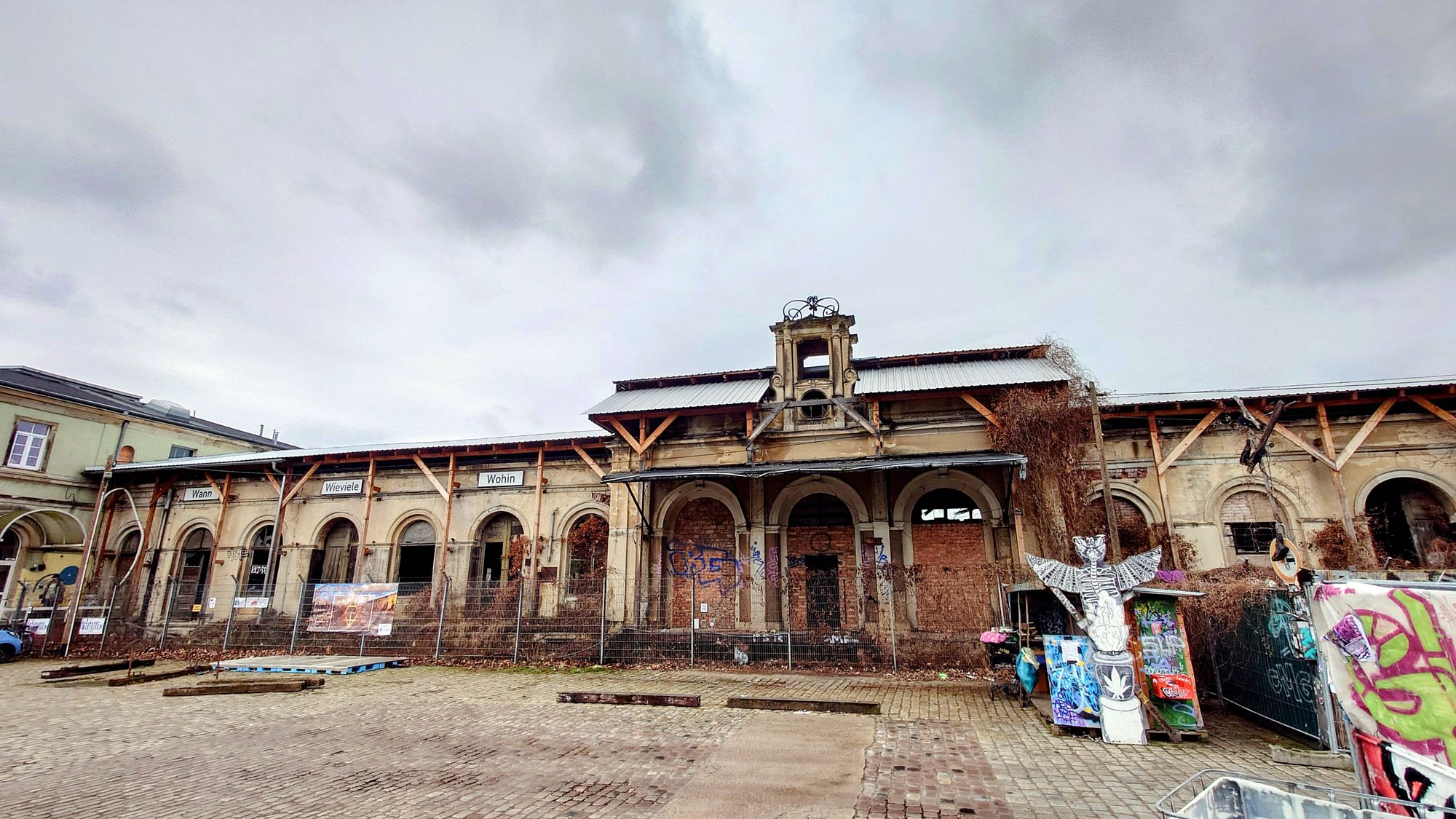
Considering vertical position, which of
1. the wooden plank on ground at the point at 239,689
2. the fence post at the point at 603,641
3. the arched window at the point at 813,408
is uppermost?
the arched window at the point at 813,408

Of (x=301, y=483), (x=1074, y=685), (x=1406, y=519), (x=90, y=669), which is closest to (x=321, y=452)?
(x=301, y=483)

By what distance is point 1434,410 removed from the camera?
549 inches

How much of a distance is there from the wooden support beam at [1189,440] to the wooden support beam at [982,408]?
13.4ft

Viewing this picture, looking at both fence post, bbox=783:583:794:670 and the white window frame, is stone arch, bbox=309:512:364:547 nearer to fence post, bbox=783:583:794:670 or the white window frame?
the white window frame

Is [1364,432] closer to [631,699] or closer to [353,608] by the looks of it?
[631,699]

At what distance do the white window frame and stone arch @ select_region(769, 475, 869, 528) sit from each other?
89.7 feet

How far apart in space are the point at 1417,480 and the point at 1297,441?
2495 millimetres

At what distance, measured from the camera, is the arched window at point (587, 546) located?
19.0 meters

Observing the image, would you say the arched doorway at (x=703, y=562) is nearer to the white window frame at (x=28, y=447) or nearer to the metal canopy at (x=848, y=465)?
the metal canopy at (x=848, y=465)

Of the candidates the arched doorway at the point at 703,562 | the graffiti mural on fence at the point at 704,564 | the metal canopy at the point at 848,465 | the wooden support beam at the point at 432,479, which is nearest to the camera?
the metal canopy at the point at 848,465

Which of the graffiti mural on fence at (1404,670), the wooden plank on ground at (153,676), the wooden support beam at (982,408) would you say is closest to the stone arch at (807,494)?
the wooden support beam at (982,408)

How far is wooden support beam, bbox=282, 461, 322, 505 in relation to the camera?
69.9 ft

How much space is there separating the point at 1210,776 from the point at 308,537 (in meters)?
24.2

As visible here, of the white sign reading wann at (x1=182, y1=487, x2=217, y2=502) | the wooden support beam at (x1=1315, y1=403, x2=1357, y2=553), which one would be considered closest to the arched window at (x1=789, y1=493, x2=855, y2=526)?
the wooden support beam at (x1=1315, y1=403, x2=1357, y2=553)
